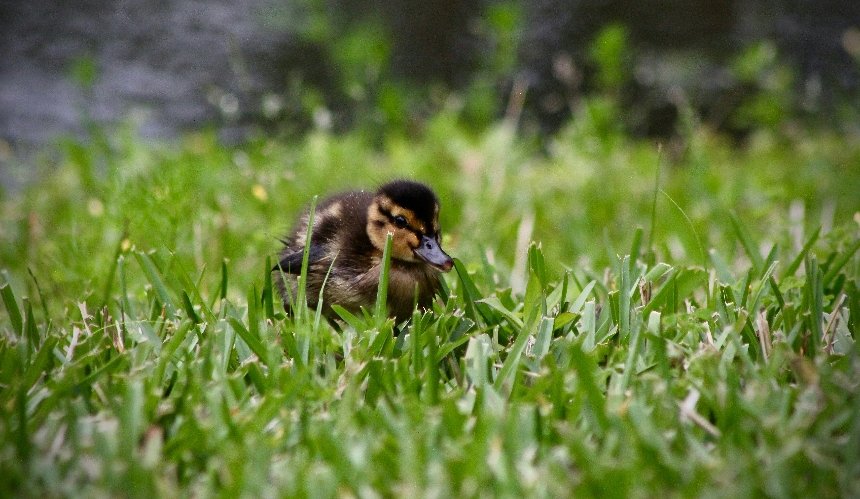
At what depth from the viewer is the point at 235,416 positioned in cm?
169

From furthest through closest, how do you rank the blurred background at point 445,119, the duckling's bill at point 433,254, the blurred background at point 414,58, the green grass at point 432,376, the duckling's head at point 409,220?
the blurred background at point 414,58, the blurred background at point 445,119, the duckling's head at point 409,220, the duckling's bill at point 433,254, the green grass at point 432,376

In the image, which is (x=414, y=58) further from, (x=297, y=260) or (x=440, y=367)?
(x=440, y=367)

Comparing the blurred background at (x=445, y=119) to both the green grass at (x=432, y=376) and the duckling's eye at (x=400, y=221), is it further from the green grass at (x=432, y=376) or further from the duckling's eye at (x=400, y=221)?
the duckling's eye at (x=400, y=221)

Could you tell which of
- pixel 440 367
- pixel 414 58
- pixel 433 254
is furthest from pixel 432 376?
pixel 414 58

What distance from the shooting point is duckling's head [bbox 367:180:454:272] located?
7.50ft

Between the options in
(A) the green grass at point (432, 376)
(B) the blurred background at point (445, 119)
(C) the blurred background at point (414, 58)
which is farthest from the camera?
(C) the blurred background at point (414, 58)

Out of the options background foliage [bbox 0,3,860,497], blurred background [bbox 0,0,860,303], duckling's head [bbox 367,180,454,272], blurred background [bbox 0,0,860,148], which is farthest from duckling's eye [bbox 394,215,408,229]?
blurred background [bbox 0,0,860,148]

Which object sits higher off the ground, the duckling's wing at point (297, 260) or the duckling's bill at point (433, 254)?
the duckling's bill at point (433, 254)

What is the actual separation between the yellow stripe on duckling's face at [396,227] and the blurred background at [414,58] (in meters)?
2.93

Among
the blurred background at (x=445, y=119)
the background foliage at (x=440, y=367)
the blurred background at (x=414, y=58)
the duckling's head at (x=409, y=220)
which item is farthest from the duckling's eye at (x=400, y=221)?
the blurred background at (x=414, y=58)

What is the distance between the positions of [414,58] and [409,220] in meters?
3.65

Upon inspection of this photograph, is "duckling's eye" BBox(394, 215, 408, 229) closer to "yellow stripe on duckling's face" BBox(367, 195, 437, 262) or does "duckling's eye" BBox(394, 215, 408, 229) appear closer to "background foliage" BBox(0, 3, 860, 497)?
"yellow stripe on duckling's face" BBox(367, 195, 437, 262)

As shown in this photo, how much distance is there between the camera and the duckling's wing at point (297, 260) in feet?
7.57

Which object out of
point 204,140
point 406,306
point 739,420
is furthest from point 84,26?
point 739,420
